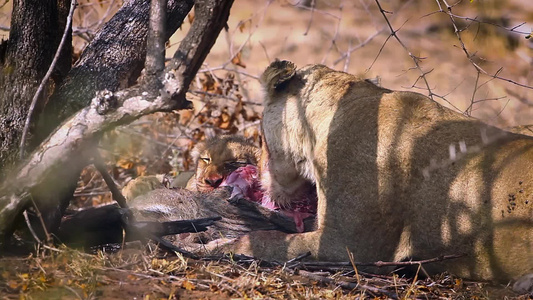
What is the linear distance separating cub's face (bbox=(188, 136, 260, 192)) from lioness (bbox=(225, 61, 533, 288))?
845 millimetres

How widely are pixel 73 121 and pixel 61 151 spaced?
0.16m

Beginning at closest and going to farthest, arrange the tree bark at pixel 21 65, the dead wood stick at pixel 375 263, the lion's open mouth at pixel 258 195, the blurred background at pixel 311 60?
the dead wood stick at pixel 375 263, the tree bark at pixel 21 65, the lion's open mouth at pixel 258 195, the blurred background at pixel 311 60

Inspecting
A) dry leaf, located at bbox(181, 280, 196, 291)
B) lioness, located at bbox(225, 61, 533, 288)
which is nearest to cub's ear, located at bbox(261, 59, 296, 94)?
lioness, located at bbox(225, 61, 533, 288)

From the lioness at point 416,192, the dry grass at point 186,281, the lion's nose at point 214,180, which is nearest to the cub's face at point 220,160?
the lion's nose at point 214,180

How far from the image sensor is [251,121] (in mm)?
6945

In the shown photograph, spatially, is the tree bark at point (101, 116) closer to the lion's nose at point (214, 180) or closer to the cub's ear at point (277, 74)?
the cub's ear at point (277, 74)

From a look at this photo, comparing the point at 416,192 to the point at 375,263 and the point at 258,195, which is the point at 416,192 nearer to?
the point at 375,263

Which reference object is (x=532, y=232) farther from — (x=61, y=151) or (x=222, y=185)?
(x=61, y=151)

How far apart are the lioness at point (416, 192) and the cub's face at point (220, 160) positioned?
2.77ft

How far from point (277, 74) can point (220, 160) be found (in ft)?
2.62

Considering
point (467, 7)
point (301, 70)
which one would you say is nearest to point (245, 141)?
point (301, 70)

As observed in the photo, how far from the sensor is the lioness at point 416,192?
12.2 ft

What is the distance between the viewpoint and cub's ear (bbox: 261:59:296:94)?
4.44m

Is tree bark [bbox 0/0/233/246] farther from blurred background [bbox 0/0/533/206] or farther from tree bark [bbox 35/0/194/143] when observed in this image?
blurred background [bbox 0/0/533/206]
